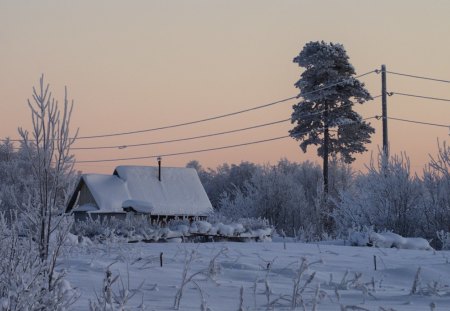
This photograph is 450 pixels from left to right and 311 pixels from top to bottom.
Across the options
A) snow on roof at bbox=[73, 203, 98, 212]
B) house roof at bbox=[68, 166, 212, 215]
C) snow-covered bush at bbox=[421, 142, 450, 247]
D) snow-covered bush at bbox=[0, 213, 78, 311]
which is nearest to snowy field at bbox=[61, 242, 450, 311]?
snow-covered bush at bbox=[0, 213, 78, 311]

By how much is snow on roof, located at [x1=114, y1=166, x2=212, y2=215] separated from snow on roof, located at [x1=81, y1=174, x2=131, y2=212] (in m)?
0.45

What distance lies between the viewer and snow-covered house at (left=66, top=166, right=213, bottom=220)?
36.2m

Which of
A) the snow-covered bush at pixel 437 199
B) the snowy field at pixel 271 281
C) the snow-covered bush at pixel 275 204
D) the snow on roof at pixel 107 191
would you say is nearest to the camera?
the snowy field at pixel 271 281

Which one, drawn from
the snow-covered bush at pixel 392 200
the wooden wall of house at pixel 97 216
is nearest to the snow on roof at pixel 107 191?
the wooden wall of house at pixel 97 216

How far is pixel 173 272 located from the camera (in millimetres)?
8016

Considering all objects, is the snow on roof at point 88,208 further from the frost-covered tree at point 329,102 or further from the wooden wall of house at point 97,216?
the frost-covered tree at point 329,102

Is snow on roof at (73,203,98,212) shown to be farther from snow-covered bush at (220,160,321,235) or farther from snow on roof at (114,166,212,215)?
snow-covered bush at (220,160,321,235)

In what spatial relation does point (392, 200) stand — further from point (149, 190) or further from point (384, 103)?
point (149, 190)

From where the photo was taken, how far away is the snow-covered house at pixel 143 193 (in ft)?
119

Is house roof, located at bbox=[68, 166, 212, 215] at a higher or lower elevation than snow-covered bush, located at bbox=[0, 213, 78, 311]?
higher

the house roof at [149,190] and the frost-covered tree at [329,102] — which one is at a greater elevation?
the frost-covered tree at [329,102]

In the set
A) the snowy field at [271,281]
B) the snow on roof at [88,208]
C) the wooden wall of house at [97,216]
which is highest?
the snow on roof at [88,208]

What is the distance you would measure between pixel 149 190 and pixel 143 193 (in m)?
0.49

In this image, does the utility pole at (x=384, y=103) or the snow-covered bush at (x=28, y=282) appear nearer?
the snow-covered bush at (x=28, y=282)
